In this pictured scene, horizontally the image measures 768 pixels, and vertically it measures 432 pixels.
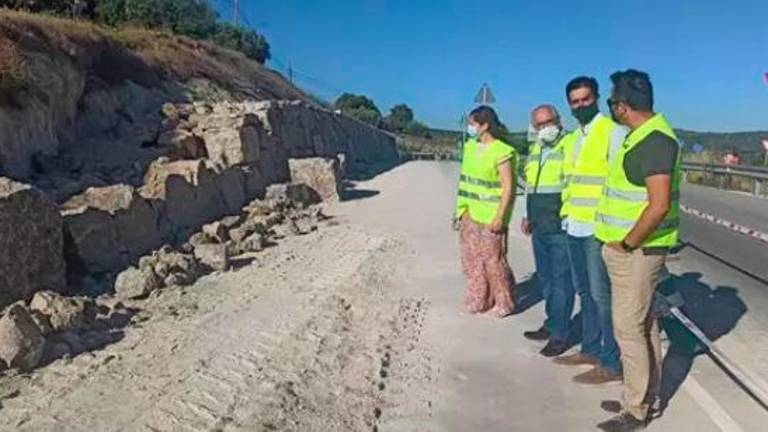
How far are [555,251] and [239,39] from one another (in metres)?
46.6

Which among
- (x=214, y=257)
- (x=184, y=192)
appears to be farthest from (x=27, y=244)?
(x=184, y=192)

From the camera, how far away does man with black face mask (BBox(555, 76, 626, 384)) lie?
5.29m

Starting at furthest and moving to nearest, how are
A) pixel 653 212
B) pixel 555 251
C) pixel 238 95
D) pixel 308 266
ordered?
pixel 238 95, pixel 308 266, pixel 555 251, pixel 653 212

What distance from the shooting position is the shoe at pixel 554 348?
632 centimetres

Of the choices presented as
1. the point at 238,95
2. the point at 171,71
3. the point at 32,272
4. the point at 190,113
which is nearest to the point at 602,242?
the point at 32,272

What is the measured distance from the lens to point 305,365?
6.04 meters

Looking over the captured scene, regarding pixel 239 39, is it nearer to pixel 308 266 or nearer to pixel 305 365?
pixel 308 266

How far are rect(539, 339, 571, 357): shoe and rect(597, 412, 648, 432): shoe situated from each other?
1.54 m

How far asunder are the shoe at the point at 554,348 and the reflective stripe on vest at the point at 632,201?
1.88 metres

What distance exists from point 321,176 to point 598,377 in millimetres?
13843

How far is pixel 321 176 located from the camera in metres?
18.9

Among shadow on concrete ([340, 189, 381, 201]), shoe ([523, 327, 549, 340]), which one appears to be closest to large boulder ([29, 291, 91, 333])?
shoe ([523, 327, 549, 340])

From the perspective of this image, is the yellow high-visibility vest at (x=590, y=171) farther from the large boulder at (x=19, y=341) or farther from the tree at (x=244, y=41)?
the tree at (x=244, y=41)

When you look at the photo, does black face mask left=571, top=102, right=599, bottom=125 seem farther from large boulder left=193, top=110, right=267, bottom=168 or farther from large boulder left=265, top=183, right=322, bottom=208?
large boulder left=193, top=110, right=267, bottom=168
